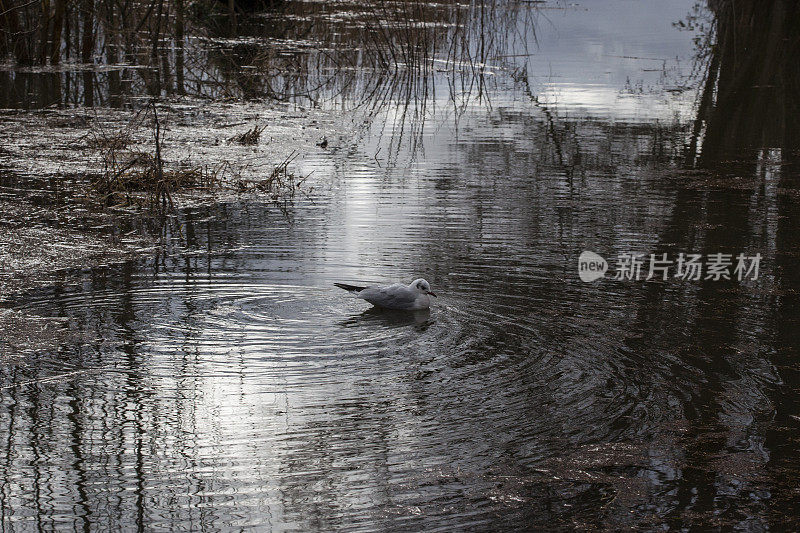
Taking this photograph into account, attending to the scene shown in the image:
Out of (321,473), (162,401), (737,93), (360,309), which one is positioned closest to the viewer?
(321,473)

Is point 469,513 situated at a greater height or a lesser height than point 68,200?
lesser

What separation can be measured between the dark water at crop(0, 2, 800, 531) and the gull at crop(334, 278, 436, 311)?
0.09m

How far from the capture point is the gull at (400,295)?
6418mm

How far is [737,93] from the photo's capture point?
1569 centimetres

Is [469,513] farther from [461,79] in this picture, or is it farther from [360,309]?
[461,79]

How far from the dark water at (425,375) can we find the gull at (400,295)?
0.31 ft

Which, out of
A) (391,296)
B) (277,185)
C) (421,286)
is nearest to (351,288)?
(391,296)

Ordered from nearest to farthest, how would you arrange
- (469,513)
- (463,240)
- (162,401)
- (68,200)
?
(469,513) → (162,401) → (463,240) → (68,200)

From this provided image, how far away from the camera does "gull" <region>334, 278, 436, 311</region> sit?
6418 mm

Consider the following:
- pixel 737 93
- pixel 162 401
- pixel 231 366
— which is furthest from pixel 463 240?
pixel 737 93

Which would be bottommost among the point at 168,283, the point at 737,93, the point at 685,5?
the point at 168,283

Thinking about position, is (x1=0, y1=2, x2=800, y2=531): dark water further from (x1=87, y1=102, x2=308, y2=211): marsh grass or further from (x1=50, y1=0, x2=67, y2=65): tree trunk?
(x1=50, y1=0, x2=67, y2=65): tree trunk

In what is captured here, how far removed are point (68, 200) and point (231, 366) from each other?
14.1 ft

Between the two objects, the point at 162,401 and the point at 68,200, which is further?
the point at 68,200
